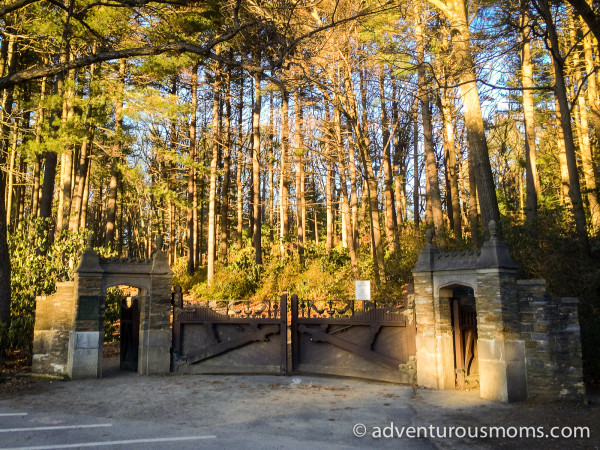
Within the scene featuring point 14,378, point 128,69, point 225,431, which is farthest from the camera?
point 128,69

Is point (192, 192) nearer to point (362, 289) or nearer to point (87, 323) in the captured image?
point (87, 323)

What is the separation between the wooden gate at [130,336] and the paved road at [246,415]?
5.70ft

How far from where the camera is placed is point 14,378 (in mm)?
11391

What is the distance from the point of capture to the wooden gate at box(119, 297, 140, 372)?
13141mm

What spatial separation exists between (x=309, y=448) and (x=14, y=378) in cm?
845

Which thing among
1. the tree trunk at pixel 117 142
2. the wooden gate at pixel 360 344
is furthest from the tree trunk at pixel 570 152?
the tree trunk at pixel 117 142

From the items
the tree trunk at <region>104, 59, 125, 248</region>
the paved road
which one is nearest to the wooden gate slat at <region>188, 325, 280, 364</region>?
the paved road

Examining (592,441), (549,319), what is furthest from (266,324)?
(592,441)

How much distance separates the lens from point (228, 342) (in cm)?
1263

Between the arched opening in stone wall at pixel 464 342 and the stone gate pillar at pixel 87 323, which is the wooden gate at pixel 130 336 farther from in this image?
the arched opening in stone wall at pixel 464 342

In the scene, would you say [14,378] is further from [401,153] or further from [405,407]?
[401,153]

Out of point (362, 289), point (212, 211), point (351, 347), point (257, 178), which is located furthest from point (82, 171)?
point (351, 347)
